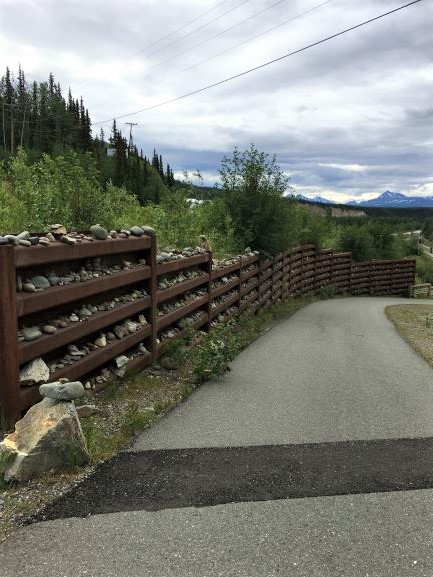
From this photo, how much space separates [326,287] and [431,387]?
16.6m

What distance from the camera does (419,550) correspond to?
9.80ft

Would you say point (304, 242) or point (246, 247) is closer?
point (246, 247)

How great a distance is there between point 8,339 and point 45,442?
0.85 metres

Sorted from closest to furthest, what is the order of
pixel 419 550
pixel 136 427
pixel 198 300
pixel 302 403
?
pixel 419 550 < pixel 136 427 < pixel 302 403 < pixel 198 300

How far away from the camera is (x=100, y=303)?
557 cm

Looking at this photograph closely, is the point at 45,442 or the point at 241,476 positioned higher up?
the point at 45,442

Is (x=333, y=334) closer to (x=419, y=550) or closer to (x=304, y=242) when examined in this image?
(x=419, y=550)

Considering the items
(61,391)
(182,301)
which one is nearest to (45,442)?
(61,391)

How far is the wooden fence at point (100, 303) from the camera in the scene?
4.01 m

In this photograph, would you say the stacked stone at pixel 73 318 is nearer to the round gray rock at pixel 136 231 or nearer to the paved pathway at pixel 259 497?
the round gray rock at pixel 136 231

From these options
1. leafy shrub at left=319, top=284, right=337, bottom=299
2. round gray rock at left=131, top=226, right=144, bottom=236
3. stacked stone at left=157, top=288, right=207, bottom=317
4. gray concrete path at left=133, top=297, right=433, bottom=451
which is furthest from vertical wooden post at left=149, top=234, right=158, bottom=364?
leafy shrub at left=319, top=284, right=337, bottom=299

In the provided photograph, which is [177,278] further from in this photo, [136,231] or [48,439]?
[48,439]

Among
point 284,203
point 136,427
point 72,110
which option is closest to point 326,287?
point 284,203

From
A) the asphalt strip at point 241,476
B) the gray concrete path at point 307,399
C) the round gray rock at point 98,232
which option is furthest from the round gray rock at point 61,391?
the round gray rock at point 98,232
